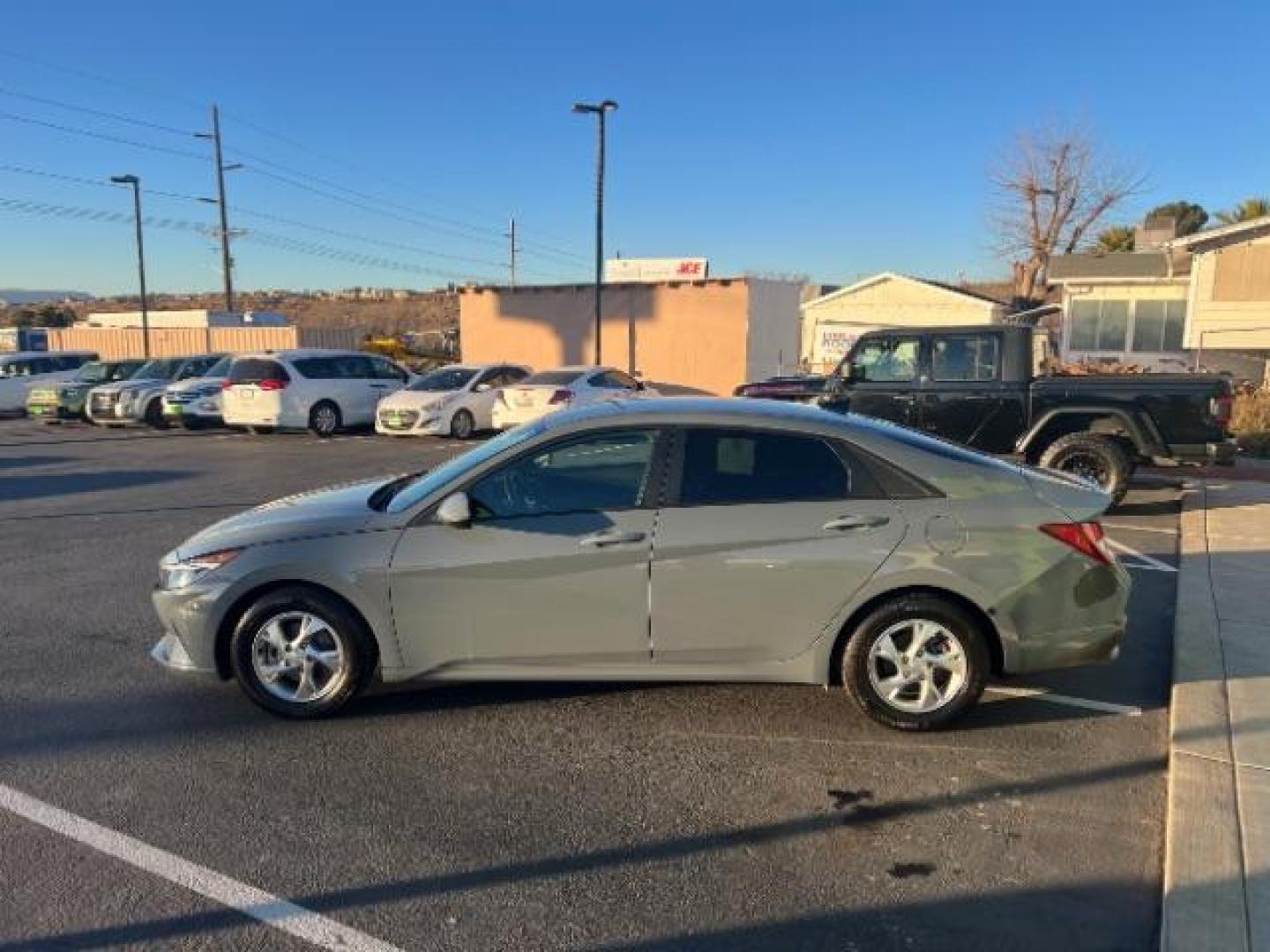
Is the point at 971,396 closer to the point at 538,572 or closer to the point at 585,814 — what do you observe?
the point at 538,572

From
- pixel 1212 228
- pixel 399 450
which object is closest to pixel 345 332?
pixel 399 450

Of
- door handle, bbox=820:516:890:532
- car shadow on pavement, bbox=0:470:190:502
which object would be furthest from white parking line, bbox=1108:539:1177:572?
car shadow on pavement, bbox=0:470:190:502

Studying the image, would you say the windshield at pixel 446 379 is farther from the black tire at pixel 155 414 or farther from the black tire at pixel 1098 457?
the black tire at pixel 1098 457

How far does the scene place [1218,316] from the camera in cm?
2230

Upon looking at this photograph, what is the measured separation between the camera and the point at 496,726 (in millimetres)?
4289

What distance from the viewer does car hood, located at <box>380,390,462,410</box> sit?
1706cm

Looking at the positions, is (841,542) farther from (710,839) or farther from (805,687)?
(710,839)

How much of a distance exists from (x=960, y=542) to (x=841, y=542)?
0.53 m

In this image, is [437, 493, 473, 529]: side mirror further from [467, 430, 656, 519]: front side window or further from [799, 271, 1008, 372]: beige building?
[799, 271, 1008, 372]: beige building

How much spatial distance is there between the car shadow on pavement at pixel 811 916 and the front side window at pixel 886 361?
23.6 feet

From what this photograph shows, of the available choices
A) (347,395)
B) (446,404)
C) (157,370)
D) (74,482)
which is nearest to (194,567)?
(74,482)

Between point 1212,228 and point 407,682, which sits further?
point 1212,228

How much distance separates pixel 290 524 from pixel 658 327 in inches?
847

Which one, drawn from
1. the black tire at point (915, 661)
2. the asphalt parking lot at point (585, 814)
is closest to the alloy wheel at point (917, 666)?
the black tire at point (915, 661)
